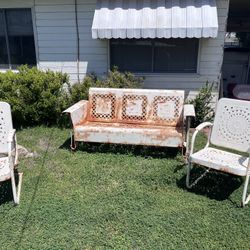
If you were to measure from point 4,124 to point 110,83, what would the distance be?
2758 mm

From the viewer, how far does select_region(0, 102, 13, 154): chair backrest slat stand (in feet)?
11.9

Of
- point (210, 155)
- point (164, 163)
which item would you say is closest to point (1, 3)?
point (164, 163)

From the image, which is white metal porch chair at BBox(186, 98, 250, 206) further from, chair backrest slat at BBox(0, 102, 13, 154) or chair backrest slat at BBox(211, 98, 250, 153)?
chair backrest slat at BBox(0, 102, 13, 154)

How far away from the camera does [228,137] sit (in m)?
3.96

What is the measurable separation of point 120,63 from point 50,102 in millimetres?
1821

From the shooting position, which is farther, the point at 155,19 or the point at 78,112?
the point at 155,19

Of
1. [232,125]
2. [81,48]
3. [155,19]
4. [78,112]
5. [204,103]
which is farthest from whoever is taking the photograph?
[81,48]

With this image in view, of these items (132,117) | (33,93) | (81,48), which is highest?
(81,48)

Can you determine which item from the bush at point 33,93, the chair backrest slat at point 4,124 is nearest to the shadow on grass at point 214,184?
the chair backrest slat at point 4,124

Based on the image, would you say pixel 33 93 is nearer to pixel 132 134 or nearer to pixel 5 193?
pixel 132 134

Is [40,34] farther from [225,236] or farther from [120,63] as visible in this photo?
[225,236]

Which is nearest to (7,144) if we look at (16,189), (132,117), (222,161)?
(16,189)

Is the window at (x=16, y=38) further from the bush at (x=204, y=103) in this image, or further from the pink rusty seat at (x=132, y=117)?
the bush at (x=204, y=103)

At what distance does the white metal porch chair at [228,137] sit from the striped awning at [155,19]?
209 cm
